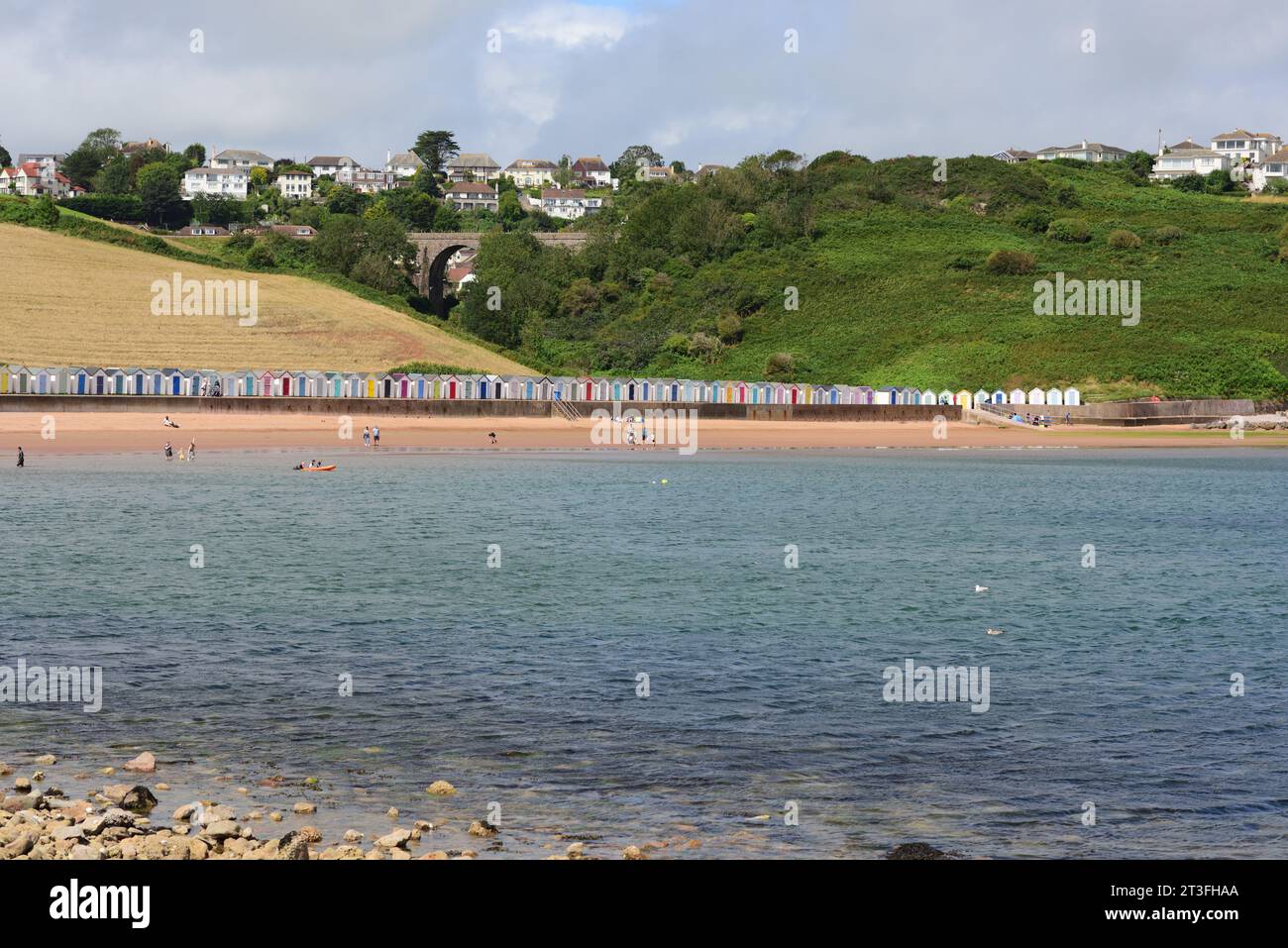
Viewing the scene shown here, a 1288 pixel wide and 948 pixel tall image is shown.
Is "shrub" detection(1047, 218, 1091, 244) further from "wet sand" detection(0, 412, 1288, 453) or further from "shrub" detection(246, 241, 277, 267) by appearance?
"shrub" detection(246, 241, 277, 267)

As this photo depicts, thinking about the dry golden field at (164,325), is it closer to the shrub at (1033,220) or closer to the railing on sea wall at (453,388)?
the railing on sea wall at (453,388)

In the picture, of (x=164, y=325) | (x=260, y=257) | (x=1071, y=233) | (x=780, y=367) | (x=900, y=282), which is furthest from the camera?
(x=1071, y=233)

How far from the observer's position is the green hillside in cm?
11962

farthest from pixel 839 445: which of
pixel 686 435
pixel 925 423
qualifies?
pixel 925 423

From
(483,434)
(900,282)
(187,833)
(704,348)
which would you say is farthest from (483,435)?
(900,282)

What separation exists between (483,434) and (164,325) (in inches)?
1926

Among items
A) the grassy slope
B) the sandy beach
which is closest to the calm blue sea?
the sandy beach

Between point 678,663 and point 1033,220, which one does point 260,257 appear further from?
point 678,663

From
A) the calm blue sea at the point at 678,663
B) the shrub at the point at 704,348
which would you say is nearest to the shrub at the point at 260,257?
the shrub at the point at 704,348

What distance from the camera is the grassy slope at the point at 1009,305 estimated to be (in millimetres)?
116062

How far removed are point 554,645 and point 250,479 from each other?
115 feet

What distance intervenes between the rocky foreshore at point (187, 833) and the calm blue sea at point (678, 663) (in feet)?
1.05

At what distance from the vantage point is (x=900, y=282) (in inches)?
5679
